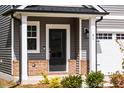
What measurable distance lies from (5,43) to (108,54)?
18.4ft

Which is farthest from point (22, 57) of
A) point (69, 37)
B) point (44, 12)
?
point (69, 37)

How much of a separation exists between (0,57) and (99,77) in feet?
32.4

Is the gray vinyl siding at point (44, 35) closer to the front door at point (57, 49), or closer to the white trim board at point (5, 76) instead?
the front door at point (57, 49)

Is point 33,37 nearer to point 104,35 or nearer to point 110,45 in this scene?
point 104,35

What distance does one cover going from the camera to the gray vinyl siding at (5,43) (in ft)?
67.2

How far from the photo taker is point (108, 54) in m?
21.8

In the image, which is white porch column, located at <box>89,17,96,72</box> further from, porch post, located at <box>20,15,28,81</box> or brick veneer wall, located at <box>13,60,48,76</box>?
porch post, located at <box>20,15,28,81</box>

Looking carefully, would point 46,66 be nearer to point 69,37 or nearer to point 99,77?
point 69,37

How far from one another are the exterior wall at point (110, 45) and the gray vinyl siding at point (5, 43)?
4842 mm

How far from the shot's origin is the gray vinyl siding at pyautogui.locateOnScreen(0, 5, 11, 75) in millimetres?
20470

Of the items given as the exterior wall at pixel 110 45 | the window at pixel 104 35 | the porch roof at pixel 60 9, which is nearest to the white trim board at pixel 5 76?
the porch roof at pixel 60 9

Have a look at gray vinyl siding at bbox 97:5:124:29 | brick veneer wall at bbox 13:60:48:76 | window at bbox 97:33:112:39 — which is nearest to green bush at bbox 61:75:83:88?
brick veneer wall at bbox 13:60:48:76

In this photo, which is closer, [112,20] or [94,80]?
[94,80]

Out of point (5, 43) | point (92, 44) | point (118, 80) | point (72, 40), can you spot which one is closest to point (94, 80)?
point (118, 80)
